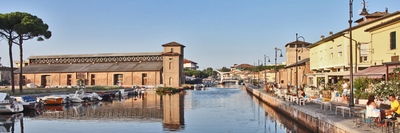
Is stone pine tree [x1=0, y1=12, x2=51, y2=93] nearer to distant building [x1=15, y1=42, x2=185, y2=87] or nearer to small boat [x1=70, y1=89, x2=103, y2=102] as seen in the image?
small boat [x1=70, y1=89, x2=103, y2=102]

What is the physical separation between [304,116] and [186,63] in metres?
150

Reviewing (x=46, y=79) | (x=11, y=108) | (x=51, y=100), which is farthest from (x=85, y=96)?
(x=46, y=79)

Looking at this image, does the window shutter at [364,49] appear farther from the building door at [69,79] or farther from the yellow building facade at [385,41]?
the building door at [69,79]

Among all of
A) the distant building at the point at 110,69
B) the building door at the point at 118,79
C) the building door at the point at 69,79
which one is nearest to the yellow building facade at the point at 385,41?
the distant building at the point at 110,69

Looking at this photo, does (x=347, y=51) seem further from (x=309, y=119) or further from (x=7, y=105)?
(x=7, y=105)

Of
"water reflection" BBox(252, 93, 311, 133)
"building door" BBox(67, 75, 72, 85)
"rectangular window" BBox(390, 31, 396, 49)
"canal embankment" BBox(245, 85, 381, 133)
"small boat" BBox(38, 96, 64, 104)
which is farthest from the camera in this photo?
"building door" BBox(67, 75, 72, 85)

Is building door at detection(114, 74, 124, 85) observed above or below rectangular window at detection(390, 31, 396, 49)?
below

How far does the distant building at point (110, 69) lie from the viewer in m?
65.9

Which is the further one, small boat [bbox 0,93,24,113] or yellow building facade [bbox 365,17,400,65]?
small boat [bbox 0,93,24,113]

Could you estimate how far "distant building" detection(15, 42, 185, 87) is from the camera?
65.9 meters

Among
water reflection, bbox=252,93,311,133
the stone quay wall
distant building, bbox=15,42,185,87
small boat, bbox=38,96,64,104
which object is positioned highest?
distant building, bbox=15,42,185,87

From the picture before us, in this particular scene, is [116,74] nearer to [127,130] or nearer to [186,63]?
[127,130]

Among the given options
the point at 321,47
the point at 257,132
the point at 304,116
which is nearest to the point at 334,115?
the point at 304,116

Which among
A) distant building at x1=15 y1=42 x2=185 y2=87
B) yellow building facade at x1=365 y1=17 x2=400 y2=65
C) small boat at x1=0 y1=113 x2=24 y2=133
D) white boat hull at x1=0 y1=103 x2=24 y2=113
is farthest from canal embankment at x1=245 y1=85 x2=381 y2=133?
distant building at x1=15 y1=42 x2=185 y2=87
